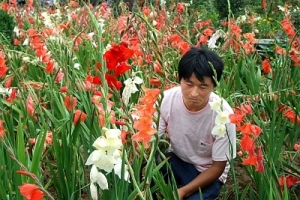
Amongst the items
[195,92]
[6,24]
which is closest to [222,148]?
[195,92]

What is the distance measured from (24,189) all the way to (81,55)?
273 cm

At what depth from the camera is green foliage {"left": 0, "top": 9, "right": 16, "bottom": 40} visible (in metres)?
4.69

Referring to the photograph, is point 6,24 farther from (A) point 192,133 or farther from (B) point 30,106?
(A) point 192,133

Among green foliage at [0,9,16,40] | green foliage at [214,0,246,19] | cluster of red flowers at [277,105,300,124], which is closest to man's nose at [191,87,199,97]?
cluster of red flowers at [277,105,300,124]

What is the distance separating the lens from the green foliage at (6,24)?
4.69 meters

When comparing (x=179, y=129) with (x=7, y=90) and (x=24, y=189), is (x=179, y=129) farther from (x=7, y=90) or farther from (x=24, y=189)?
(x=24, y=189)

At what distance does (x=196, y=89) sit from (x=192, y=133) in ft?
0.90

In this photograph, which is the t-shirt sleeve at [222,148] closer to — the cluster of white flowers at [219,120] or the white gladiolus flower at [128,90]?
the cluster of white flowers at [219,120]

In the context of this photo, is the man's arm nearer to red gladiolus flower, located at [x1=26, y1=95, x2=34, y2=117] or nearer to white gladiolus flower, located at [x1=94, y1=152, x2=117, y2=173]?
red gladiolus flower, located at [x1=26, y1=95, x2=34, y2=117]

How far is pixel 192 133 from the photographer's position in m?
2.12

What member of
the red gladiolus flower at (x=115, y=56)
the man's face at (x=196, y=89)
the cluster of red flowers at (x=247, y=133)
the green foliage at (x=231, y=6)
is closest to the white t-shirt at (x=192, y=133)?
the man's face at (x=196, y=89)

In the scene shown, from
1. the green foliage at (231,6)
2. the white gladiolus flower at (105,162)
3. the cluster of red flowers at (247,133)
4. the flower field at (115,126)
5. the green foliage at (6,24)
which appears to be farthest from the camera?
the green foliage at (231,6)

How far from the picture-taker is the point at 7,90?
7.68 ft

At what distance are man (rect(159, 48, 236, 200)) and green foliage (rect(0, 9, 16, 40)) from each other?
290 cm
